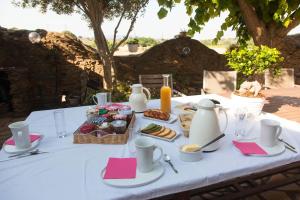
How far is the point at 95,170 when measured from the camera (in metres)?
1.01

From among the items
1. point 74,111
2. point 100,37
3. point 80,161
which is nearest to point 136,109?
point 74,111

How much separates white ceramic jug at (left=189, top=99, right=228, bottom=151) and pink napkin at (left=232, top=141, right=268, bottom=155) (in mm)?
126

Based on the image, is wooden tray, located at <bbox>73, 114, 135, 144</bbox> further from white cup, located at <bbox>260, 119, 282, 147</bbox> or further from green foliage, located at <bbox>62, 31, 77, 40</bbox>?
green foliage, located at <bbox>62, 31, 77, 40</bbox>

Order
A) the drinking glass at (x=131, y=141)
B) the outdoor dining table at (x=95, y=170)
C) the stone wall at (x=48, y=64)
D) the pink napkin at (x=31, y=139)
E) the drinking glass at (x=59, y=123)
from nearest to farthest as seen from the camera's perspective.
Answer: the outdoor dining table at (x=95, y=170) < the drinking glass at (x=131, y=141) < the pink napkin at (x=31, y=139) < the drinking glass at (x=59, y=123) < the stone wall at (x=48, y=64)

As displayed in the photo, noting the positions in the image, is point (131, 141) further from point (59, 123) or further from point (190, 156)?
point (59, 123)

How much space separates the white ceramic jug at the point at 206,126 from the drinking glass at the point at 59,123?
0.78 metres

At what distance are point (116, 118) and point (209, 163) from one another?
24.1 inches

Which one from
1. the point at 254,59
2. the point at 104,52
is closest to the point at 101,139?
the point at 254,59

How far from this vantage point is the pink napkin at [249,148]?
113 cm

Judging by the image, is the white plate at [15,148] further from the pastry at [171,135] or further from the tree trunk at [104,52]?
the tree trunk at [104,52]

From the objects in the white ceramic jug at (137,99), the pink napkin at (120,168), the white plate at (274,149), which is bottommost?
the pink napkin at (120,168)

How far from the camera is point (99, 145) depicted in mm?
1246

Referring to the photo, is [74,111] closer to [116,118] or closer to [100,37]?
[116,118]

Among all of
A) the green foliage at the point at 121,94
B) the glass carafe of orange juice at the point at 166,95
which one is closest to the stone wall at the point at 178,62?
the green foliage at the point at 121,94
